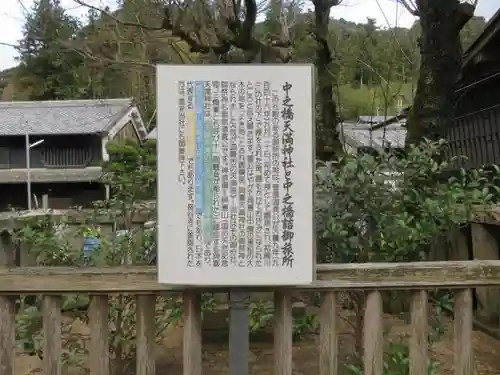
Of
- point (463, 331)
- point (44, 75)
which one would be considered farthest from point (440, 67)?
point (44, 75)

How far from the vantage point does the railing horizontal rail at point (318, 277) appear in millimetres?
2361

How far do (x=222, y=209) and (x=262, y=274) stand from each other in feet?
1.01

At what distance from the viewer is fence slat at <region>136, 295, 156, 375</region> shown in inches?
95.7

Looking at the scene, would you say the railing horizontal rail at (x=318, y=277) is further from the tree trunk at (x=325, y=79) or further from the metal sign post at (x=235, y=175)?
the tree trunk at (x=325, y=79)

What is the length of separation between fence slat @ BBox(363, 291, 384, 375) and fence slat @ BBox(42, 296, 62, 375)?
1.34 m

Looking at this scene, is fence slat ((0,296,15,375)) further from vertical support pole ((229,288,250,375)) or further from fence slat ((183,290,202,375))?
vertical support pole ((229,288,250,375))

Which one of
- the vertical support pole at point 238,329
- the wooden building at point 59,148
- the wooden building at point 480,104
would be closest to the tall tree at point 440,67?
the wooden building at point 480,104

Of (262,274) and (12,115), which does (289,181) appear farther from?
(12,115)

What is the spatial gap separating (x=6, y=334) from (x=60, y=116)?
80.2ft

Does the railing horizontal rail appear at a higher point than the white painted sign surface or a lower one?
lower

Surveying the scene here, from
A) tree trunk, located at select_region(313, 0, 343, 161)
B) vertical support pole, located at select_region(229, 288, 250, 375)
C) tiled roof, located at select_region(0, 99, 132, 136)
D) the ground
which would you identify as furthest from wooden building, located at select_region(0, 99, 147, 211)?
vertical support pole, located at select_region(229, 288, 250, 375)

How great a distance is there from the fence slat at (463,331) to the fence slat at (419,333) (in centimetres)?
15

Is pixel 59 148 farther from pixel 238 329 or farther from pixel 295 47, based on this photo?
pixel 238 329

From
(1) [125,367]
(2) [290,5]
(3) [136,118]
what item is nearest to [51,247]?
(1) [125,367]
